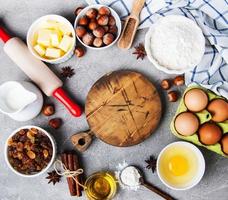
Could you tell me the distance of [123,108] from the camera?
1521mm

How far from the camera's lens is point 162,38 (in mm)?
1468

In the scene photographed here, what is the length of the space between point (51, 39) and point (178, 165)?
0.55 metres

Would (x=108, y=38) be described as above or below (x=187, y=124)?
above

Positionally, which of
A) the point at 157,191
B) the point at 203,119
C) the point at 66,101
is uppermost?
the point at 66,101

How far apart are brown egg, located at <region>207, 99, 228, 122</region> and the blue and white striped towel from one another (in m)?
0.03

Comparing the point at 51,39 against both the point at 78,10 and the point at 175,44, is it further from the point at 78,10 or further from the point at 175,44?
the point at 175,44

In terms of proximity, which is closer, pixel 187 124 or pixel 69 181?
pixel 187 124

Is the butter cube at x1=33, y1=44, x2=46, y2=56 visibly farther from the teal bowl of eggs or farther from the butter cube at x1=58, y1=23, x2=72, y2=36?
the teal bowl of eggs

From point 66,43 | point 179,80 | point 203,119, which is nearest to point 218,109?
point 203,119

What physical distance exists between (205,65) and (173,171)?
1.12 ft

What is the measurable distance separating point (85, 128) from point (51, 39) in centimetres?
30

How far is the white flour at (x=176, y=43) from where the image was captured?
144 centimetres

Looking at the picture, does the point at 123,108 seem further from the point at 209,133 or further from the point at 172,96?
the point at 209,133

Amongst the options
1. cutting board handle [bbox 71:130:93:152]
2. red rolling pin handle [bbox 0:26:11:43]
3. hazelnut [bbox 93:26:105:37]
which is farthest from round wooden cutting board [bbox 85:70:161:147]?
red rolling pin handle [bbox 0:26:11:43]
